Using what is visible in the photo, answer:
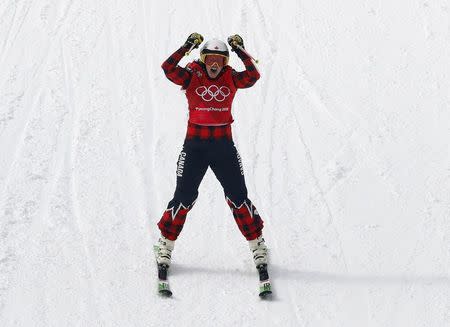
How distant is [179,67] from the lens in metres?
6.22

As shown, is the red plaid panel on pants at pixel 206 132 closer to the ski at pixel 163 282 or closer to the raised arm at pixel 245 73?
the raised arm at pixel 245 73

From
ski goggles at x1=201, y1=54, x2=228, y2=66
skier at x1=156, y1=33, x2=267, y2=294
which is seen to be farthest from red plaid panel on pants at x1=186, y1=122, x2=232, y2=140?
ski goggles at x1=201, y1=54, x2=228, y2=66

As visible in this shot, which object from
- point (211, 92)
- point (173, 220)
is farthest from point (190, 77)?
point (173, 220)

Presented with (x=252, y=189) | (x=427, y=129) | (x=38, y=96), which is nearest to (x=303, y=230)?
(x=252, y=189)

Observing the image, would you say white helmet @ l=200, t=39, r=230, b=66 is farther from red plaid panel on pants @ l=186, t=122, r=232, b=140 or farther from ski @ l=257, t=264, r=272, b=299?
ski @ l=257, t=264, r=272, b=299

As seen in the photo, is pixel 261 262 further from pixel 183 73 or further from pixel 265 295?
pixel 183 73

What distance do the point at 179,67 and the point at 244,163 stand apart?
2.54 meters

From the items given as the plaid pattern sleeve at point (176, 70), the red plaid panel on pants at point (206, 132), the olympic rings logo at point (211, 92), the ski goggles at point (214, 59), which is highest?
the ski goggles at point (214, 59)

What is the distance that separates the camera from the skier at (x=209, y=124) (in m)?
6.25

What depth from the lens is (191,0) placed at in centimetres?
1233

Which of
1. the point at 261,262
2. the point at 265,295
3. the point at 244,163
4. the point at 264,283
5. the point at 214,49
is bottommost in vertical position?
the point at 265,295

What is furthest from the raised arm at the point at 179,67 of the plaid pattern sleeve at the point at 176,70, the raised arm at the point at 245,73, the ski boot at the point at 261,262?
the ski boot at the point at 261,262

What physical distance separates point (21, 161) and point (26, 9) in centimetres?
464

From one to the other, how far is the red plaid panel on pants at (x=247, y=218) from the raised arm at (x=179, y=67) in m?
1.18
